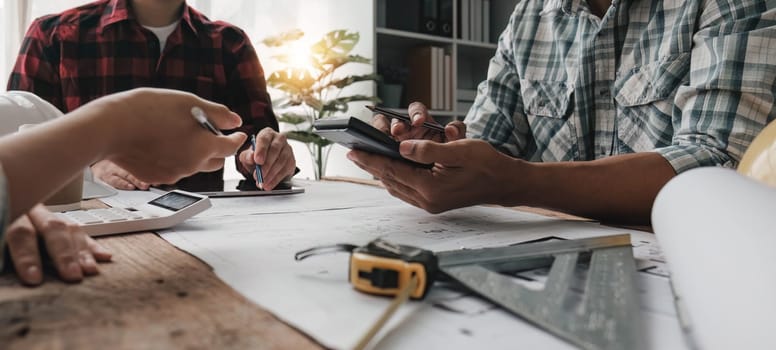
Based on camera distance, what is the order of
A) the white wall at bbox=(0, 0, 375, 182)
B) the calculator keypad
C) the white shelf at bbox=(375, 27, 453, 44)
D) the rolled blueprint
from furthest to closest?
1. the white shelf at bbox=(375, 27, 453, 44)
2. the white wall at bbox=(0, 0, 375, 182)
3. the calculator keypad
4. the rolled blueprint

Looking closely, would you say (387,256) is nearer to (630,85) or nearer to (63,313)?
(63,313)

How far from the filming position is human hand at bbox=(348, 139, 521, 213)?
674mm

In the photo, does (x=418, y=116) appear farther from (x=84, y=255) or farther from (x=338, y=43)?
(x=338, y=43)

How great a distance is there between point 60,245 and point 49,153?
0.09 meters

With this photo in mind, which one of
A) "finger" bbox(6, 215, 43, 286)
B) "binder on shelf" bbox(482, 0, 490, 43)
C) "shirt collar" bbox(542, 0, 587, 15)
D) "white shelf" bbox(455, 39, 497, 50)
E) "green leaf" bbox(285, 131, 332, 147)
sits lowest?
→ "green leaf" bbox(285, 131, 332, 147)

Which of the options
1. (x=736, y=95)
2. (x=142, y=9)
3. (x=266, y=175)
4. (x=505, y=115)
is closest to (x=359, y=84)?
(x=142, y=9)

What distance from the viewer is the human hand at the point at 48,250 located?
360mm

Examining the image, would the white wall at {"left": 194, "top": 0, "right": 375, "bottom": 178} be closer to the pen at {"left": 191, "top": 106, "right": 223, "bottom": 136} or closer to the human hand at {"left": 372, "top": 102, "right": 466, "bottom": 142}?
the human hand at {"left": 372, "top": 102, "right": 466, "bottom": 142}

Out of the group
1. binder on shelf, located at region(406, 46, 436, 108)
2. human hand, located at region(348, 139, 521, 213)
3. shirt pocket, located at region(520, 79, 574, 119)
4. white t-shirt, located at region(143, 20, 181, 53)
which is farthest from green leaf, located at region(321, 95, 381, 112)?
human hand, located at region(348, 139, 521, 213)

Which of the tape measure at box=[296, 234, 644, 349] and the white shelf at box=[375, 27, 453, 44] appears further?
the white shelf at box=[375, 27, 453, 44]

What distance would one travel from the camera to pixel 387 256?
1.11 ft

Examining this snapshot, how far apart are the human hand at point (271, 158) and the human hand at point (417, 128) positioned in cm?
20

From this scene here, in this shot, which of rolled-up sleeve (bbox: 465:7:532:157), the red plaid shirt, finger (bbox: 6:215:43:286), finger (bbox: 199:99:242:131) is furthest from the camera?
the red plaid shirt

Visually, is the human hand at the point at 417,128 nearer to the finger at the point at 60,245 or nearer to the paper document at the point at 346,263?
the paper document at the point at 346,263
